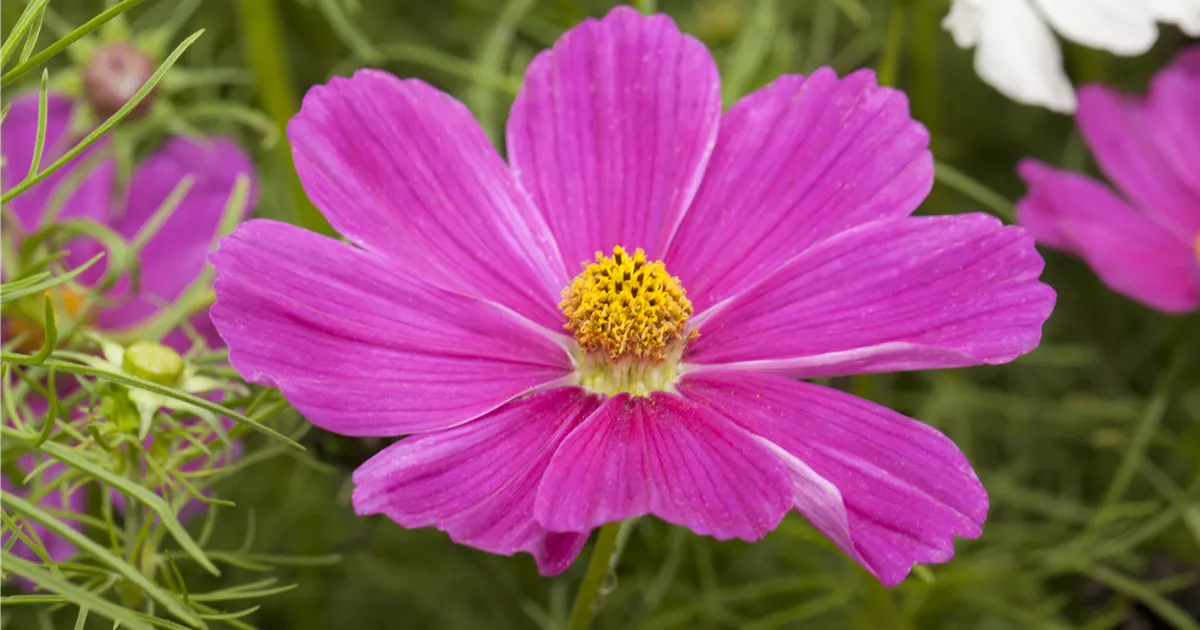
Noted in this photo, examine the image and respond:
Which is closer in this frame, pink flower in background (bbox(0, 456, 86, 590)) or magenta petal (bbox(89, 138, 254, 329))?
pink flower in background (bbox(0, 456, 86, 590))

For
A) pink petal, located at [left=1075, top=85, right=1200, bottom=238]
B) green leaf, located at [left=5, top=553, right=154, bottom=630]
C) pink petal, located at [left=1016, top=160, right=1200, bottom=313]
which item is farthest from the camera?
pink petal, located at [left=1075, top=85, right=1200, bottom=238]

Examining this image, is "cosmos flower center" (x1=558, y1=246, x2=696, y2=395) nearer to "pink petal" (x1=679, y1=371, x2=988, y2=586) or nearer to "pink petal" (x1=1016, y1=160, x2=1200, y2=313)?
"pink petal" (x1=679, y1=371, x2=988, y2=586)

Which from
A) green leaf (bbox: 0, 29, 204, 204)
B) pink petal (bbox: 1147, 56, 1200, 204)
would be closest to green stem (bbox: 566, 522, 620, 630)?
green leaf (bbox: 0, 29, 204, 204)

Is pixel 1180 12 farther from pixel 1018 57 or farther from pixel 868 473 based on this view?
pixel 868 473

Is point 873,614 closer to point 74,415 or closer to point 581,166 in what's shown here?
point 581,166

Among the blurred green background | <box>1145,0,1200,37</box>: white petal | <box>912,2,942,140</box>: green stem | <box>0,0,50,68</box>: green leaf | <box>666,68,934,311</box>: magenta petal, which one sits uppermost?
<box>0,0,50,68</box>: green leaf

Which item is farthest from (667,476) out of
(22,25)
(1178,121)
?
(1178,121)

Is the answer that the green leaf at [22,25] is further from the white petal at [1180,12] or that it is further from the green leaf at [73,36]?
the white petal at [1180,12]
